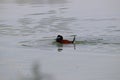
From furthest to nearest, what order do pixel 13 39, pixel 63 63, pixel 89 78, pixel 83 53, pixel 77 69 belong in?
pixel 13 39 < pixel 83 53 < pixel 63 63 < pixel 77 69 < pixel 89 78

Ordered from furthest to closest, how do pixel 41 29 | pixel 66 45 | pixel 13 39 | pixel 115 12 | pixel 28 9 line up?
pixel 28 9 < pixel 115 12 < pixel 41 29 < pixel 13 39 < pixel 66 45

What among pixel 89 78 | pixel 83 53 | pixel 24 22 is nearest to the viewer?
pixel 89 78

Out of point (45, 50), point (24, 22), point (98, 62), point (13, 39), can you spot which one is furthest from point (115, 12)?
point (98, 62)

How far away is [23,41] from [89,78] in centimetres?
592

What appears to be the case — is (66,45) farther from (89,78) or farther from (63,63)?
(89,78)

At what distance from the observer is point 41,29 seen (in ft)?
54.9

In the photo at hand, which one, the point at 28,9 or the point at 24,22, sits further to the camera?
the point at 28,9

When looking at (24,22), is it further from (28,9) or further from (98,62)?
(98,62)

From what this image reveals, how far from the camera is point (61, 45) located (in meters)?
13.7

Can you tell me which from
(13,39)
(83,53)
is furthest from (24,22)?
(83,53)

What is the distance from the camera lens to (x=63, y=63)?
10.6 m

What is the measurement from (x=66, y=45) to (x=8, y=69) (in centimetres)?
418

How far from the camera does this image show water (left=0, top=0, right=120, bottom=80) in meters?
9.49

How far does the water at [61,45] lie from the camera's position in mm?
9492
